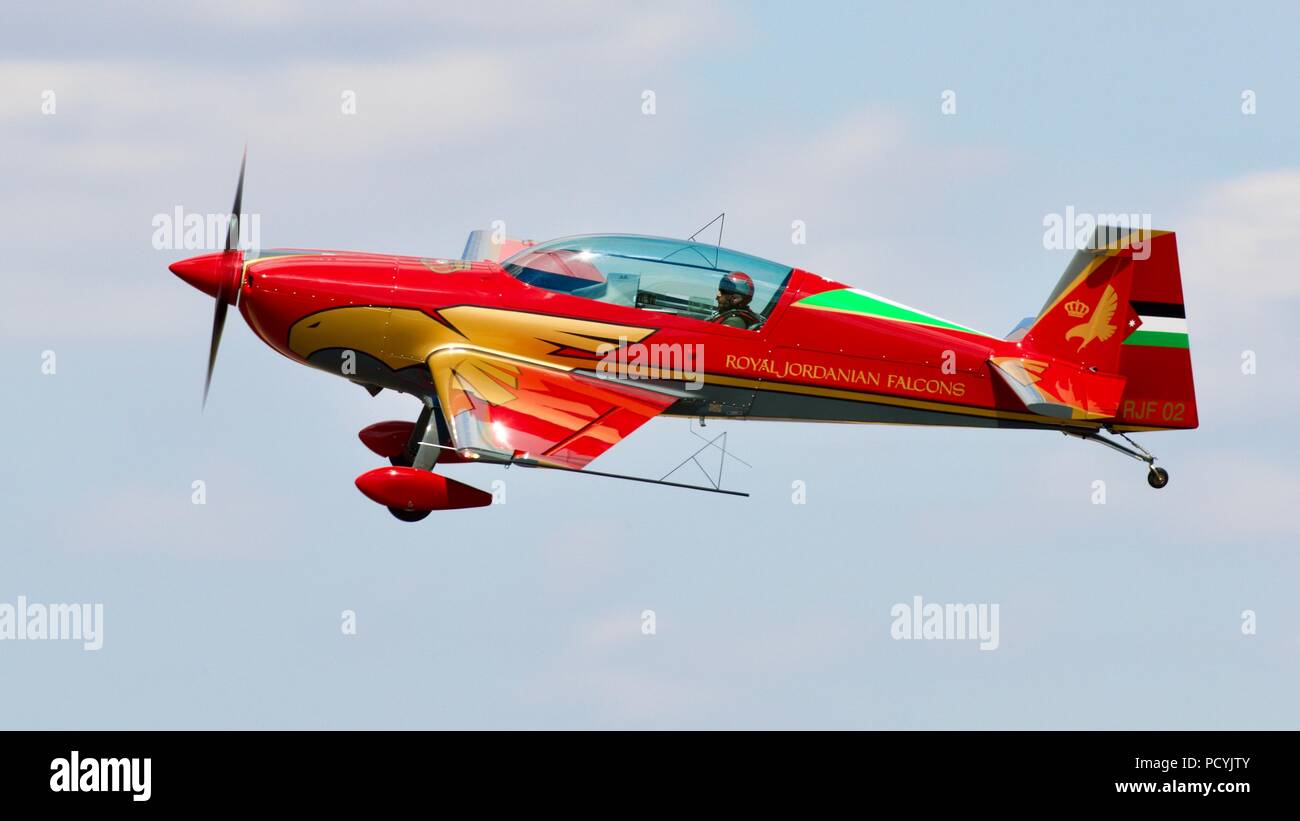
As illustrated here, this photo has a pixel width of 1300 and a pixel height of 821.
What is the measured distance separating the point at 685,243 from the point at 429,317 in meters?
2.96

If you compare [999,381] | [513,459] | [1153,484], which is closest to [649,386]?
[513,459]

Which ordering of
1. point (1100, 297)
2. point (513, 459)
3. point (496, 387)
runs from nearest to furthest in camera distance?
1. point (513, 459)
2. point (496, 387)
3. point (1100, 297)

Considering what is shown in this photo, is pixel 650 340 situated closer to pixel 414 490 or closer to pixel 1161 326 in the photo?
pixel 414 490

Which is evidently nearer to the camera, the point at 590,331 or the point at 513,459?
the point at 513,459

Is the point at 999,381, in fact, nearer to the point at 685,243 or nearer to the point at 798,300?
the point at 798,300

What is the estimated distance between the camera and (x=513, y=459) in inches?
787

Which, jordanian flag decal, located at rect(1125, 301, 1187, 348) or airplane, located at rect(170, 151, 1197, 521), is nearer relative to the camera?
airplane, located at rect(170, 151, 1197, 521)

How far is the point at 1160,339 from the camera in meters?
22.6

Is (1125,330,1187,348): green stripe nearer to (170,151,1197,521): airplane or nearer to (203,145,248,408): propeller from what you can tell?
(170,151,1197,521): airplane

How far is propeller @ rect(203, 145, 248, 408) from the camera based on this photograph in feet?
71.7

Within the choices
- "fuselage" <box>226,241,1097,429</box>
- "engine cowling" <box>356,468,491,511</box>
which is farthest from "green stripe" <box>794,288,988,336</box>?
"engine cowling" <box>356,468,491,511</box>

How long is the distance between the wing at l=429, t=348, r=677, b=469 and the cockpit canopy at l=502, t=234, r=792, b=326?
95 cm

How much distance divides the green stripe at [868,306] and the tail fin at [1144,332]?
1.54 meters

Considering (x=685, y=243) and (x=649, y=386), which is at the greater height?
(x=685, y=243)
